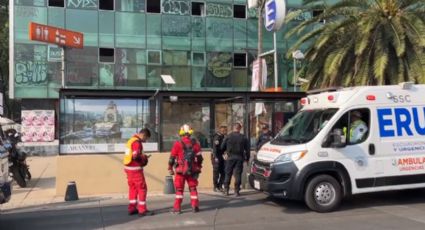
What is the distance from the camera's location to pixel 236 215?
10141mm

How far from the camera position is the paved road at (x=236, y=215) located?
9242 millimetres

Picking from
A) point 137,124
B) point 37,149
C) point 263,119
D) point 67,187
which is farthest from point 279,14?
point 37,149

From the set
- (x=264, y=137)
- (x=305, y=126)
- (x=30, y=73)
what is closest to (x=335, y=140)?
(x=305, y=126)

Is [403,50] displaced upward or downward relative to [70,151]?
upward

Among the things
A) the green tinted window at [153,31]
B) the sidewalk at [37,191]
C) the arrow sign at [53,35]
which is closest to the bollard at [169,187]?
the sidewalk at [37,191]

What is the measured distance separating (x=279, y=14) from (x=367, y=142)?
7240 millimetres

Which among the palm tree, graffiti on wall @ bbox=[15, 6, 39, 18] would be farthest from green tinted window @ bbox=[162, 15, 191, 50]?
the palm tree

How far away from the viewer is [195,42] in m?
33.3

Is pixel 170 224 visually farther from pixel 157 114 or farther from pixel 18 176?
pixel 18 176

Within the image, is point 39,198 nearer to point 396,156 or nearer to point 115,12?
point 396,156

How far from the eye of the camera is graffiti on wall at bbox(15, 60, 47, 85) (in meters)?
30.9

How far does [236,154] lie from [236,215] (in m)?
2.43

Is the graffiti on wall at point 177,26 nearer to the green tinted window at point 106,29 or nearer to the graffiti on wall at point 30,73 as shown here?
the green tinted window at point 106,29

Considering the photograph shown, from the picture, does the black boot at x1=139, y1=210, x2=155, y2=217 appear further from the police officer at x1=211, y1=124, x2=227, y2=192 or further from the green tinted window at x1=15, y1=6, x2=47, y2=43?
the green tinted window at x1=15, y1=6, x2=47, y2=43
